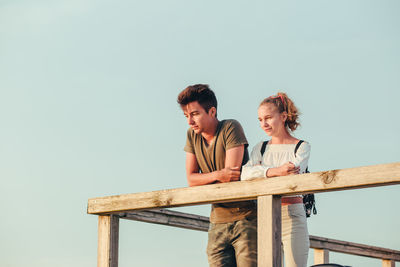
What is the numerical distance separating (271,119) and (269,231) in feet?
3.42

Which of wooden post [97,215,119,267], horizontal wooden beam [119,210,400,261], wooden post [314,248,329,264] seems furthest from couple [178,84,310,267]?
wooden post [314,248,329,264]

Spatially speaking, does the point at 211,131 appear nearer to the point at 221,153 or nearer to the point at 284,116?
the point at 221,153

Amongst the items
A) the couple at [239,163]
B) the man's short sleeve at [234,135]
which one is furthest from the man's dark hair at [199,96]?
the man's short sleeve at [234,135]

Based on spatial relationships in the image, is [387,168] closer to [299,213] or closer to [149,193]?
[299,213]

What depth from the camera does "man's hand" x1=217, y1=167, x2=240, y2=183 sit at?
553 cm

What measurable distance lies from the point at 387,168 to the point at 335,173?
0.38 meters

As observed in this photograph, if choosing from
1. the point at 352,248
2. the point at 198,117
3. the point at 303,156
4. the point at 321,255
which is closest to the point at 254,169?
the point at 303,156

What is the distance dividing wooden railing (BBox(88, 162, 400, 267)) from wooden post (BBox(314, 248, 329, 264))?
2303 mm

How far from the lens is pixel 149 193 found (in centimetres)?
591

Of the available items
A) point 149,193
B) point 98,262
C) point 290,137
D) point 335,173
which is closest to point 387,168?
point 335,173

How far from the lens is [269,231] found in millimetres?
5035

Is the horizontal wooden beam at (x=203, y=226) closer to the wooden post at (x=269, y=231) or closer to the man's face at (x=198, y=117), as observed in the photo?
the man's face at (x=198, y=117)

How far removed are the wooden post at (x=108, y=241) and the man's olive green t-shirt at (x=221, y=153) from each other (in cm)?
101

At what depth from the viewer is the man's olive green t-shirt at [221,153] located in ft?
18.4
